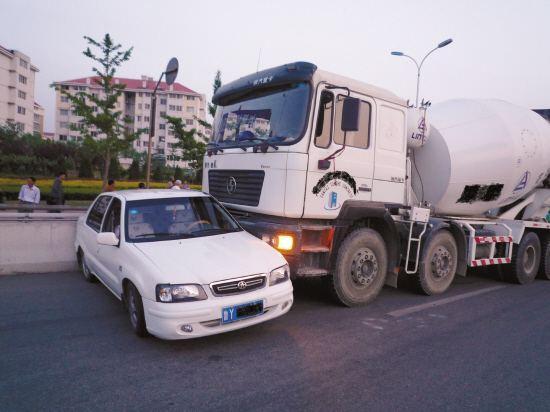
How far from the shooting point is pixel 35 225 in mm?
7062

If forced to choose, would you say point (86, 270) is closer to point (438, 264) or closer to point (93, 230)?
point (93, 230)

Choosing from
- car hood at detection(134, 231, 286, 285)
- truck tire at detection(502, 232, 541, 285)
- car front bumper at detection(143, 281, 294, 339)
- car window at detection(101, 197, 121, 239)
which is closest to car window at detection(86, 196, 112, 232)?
car window at detection(101, 197, 121, 239)

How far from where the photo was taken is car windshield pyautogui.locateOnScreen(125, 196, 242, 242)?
15.8ft

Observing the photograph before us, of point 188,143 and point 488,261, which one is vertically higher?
point 188,143

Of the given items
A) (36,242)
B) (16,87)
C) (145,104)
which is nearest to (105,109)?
(36,242)

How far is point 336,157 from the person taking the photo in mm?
5121

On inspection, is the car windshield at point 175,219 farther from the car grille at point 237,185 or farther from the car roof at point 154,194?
the car grille at point 237,185

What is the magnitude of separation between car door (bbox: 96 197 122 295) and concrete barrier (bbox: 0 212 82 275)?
2.19 metres

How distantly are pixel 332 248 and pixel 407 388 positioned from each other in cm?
208

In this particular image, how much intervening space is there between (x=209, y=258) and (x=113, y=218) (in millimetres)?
1801

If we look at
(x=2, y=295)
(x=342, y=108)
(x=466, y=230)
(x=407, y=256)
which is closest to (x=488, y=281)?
(x=466, y=230)

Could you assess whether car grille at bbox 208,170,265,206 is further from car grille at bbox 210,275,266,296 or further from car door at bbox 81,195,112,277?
car door at bbox 81,195,112,277

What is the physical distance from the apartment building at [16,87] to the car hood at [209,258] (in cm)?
7031

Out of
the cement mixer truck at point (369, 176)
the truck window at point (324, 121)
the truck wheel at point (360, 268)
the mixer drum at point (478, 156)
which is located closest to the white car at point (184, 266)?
the cement mixer truck at point (369, 176)
